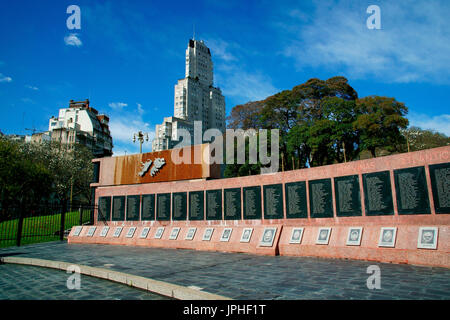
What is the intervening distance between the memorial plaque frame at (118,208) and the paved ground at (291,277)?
28.6 ft

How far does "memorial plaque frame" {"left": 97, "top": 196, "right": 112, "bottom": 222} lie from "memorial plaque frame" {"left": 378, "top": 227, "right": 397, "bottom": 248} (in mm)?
15714

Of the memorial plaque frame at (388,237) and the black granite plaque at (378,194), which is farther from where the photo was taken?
the black granite plaque at (378,194)

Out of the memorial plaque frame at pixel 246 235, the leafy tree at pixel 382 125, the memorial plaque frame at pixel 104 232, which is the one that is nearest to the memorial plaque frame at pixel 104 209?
the memorial plaque frame at pixel 104 232

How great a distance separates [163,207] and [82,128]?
7565 cm

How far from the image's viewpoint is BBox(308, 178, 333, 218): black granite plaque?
10703 millimetres

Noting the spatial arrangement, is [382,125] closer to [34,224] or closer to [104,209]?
[104,209]

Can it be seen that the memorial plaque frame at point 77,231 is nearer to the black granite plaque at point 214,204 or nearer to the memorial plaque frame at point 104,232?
the memorial plaque frame at point 104,232

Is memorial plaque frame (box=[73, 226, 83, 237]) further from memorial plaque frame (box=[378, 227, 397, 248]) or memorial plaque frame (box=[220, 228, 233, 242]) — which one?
memorial plaque frame (box=[378, 227, 397, 248])

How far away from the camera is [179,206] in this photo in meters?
15.2

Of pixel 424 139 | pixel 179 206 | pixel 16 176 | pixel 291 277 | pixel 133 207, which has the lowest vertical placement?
pixel 291 277

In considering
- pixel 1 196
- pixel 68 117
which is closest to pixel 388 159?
pixel 1 196

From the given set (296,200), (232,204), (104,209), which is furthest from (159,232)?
(296,200)

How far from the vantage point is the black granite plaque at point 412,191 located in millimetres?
8672
